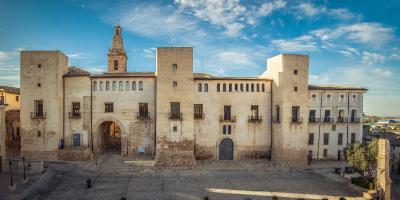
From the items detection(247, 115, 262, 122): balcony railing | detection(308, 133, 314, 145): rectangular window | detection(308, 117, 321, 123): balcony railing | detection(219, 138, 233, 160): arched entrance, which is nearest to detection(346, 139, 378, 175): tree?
detection(308, 133, 314, 145): rectangular window

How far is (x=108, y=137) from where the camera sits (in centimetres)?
3816

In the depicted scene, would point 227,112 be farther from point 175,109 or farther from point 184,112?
point 175,109

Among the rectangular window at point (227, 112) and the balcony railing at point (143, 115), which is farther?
the rectangular window at point (227, 112)

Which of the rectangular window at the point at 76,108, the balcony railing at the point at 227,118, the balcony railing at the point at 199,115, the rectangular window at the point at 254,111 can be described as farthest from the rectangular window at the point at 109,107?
the rectangular window at the point at 254,111

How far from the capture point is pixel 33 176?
25.0 meters

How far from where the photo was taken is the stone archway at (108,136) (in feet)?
107

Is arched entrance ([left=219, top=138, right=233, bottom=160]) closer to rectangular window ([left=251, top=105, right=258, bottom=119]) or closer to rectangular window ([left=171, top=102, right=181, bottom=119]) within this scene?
rectangular window ([left=251, top=105, right=258, bottom=119])

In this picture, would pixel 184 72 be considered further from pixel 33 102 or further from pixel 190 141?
pixel 33 102

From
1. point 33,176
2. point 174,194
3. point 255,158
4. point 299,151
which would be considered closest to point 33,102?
point 33,176

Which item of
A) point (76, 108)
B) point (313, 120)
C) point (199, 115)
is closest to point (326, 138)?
point (313, 120)

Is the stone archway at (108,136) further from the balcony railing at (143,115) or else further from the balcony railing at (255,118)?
the balcony railing at (255,118)

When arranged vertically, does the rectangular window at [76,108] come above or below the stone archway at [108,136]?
above

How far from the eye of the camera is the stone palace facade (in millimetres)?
30938

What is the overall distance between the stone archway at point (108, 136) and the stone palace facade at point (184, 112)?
0.13 metres
